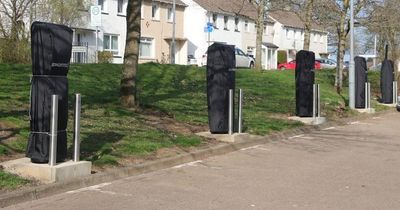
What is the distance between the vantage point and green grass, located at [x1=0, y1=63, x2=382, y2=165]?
1052 centimetres

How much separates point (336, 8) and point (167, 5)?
90.9 feet

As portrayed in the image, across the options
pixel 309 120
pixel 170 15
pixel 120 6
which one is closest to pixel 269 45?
pixel 170 15

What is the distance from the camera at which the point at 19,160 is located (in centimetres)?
842

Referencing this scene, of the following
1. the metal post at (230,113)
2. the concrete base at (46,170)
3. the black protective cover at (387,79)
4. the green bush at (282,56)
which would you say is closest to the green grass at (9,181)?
the concrete base at (46,170)

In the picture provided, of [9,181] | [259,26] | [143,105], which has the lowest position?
[9,181]

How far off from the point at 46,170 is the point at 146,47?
146ft

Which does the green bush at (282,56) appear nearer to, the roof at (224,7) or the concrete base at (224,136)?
the roof at (224,7)

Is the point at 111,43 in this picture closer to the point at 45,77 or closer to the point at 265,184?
the point at 265,184

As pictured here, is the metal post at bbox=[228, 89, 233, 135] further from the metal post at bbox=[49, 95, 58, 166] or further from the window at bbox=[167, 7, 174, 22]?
the window at bbox=[167, 7, 174, 22]

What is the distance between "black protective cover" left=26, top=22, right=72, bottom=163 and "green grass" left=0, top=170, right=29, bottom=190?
419 mm

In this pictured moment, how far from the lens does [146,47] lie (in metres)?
52.0

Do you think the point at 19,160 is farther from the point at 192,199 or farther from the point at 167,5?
the point at 167,5

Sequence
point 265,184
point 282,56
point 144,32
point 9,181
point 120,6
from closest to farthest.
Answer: point 9,181
point 265,184
point 120,6
point 144,32
point 282,56

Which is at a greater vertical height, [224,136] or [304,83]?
[304,83]
